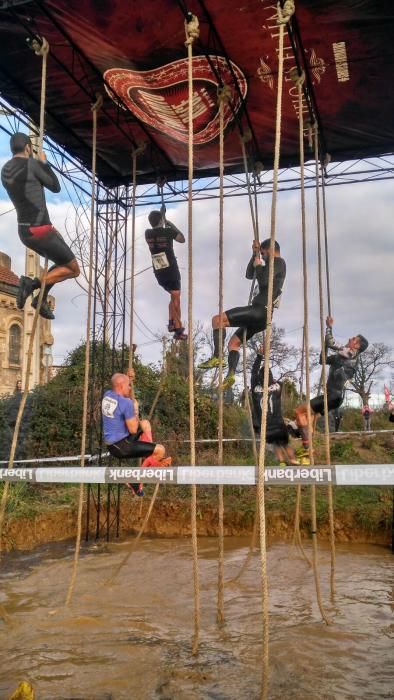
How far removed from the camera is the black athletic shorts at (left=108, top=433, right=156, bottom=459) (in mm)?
6375

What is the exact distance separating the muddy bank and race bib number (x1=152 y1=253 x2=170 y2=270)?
481 cm

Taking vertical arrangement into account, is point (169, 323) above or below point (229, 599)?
above

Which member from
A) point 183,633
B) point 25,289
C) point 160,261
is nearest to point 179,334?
point 160,261

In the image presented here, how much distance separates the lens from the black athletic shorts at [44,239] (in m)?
5.84

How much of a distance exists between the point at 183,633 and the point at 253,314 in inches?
136

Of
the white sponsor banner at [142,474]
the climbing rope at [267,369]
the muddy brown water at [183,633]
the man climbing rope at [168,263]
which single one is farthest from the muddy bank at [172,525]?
the climbing rope at [267,369]

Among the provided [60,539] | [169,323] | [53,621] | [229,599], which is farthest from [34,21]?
[60,539]

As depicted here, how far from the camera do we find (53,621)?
5617 millimetres

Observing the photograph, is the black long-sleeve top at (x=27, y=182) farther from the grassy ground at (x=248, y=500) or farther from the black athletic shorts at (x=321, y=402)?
the grassy ground at (x=248, y=500)

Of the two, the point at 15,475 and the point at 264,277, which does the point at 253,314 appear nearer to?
the point at 264,277

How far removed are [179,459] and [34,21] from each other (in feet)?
30.0

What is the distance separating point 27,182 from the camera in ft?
18.7

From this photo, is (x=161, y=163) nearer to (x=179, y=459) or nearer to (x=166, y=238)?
(x=166, y=238)

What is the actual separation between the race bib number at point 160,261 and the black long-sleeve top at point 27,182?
2.23 meters
